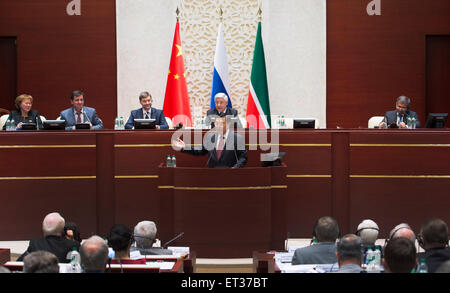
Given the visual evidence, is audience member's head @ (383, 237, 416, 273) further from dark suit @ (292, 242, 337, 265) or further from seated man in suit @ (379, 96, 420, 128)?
seated man in suit @ (379, 96, 420, 128)

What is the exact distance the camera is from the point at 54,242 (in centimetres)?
523

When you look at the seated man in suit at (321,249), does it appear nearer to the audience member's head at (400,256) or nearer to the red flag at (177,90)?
the audience member's head at (400,256)

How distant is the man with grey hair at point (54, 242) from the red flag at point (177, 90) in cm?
594

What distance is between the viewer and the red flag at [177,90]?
36.6 feet

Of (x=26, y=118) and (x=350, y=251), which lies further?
(x=26, y=118)

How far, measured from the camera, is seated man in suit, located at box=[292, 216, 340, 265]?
5.05 metres

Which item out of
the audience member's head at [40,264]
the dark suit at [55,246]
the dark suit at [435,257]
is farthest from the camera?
the dark suit at [55,246]

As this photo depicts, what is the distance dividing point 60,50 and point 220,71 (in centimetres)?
280

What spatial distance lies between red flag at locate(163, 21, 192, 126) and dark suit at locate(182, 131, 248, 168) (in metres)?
3.09

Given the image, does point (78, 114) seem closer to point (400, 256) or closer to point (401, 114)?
point (401, 114)

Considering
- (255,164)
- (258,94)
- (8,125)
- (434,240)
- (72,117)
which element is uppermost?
(258,94)

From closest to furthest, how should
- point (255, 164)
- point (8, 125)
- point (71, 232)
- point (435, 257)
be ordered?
point (435, 257)
point (71, 232)
point (255, 164)
point (8, 125)

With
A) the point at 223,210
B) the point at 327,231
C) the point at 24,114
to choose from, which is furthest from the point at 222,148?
the point at 327,231

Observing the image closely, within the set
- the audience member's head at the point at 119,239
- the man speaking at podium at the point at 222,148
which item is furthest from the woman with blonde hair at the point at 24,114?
the audience member's head at the point at 119,239
